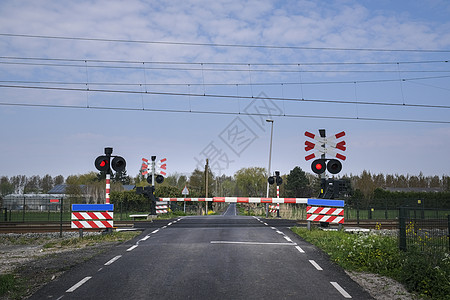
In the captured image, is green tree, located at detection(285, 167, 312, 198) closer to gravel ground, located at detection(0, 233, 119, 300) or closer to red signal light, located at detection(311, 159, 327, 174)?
red signal light, located at detection(311, 159, 327, 174)

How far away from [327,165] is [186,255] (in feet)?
25.3

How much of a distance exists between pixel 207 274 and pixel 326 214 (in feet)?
27.3

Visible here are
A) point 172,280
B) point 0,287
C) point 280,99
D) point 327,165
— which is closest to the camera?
point 0,287

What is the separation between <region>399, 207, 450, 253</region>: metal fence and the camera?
27.7 ft

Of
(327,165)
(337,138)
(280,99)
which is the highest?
(280,99)

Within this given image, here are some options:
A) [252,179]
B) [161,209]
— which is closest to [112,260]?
[161,209]

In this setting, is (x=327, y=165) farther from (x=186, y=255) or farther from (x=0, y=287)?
(x=0, y=287)

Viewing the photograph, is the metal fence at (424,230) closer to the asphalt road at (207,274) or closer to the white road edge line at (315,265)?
the asphalt road at (207,274)

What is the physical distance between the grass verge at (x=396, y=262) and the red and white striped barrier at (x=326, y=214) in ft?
10.9

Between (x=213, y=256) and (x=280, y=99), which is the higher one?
(x=280, y=99)

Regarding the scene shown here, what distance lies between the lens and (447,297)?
670 centimetres

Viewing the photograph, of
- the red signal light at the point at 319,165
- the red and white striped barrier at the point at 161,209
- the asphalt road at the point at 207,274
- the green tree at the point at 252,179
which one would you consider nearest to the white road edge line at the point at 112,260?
the asphalt road at the point at 207,274

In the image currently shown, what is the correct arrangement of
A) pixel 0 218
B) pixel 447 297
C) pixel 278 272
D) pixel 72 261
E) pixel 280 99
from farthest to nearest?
pixel 0 218 → pixel 280 99 → pixel 72 261 → pixel 278 272 → pixel 447 297

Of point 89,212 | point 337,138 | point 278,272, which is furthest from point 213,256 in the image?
point 337,138
